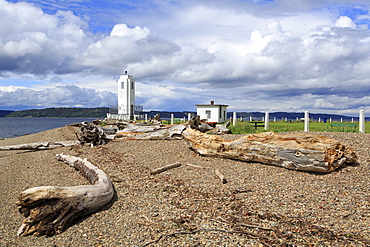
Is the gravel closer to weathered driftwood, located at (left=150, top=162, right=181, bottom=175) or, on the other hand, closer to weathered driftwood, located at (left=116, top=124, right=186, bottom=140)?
weathered driftwood, located at (left=150, top=162, right=181, bottom=175)

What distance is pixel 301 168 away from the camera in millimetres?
7906

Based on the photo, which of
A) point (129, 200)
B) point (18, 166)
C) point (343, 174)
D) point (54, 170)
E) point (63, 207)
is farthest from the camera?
point (18, 166)

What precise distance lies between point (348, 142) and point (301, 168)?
13.1ft

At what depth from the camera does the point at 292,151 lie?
8.04m

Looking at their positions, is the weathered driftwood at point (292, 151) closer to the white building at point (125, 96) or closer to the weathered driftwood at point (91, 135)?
the weathered driftwood at point (91, 135)

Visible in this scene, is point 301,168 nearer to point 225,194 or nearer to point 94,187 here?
point 225,194

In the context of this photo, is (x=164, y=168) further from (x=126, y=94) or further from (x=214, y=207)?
(x=126, y=94)

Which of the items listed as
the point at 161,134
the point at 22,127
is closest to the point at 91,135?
the point at 161,134

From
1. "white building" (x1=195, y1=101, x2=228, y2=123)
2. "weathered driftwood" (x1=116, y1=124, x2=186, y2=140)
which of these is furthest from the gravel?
"white building" (x1=195, y1=101, x2=228, y2=123)

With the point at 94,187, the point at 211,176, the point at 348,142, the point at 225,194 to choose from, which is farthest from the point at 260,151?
the point at 94,187

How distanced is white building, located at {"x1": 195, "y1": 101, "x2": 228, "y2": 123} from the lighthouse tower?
12.9 meters

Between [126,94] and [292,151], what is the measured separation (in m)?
40.0

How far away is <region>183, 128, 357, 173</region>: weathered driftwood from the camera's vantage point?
7.71 metres

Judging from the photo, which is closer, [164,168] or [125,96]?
[164,168]
